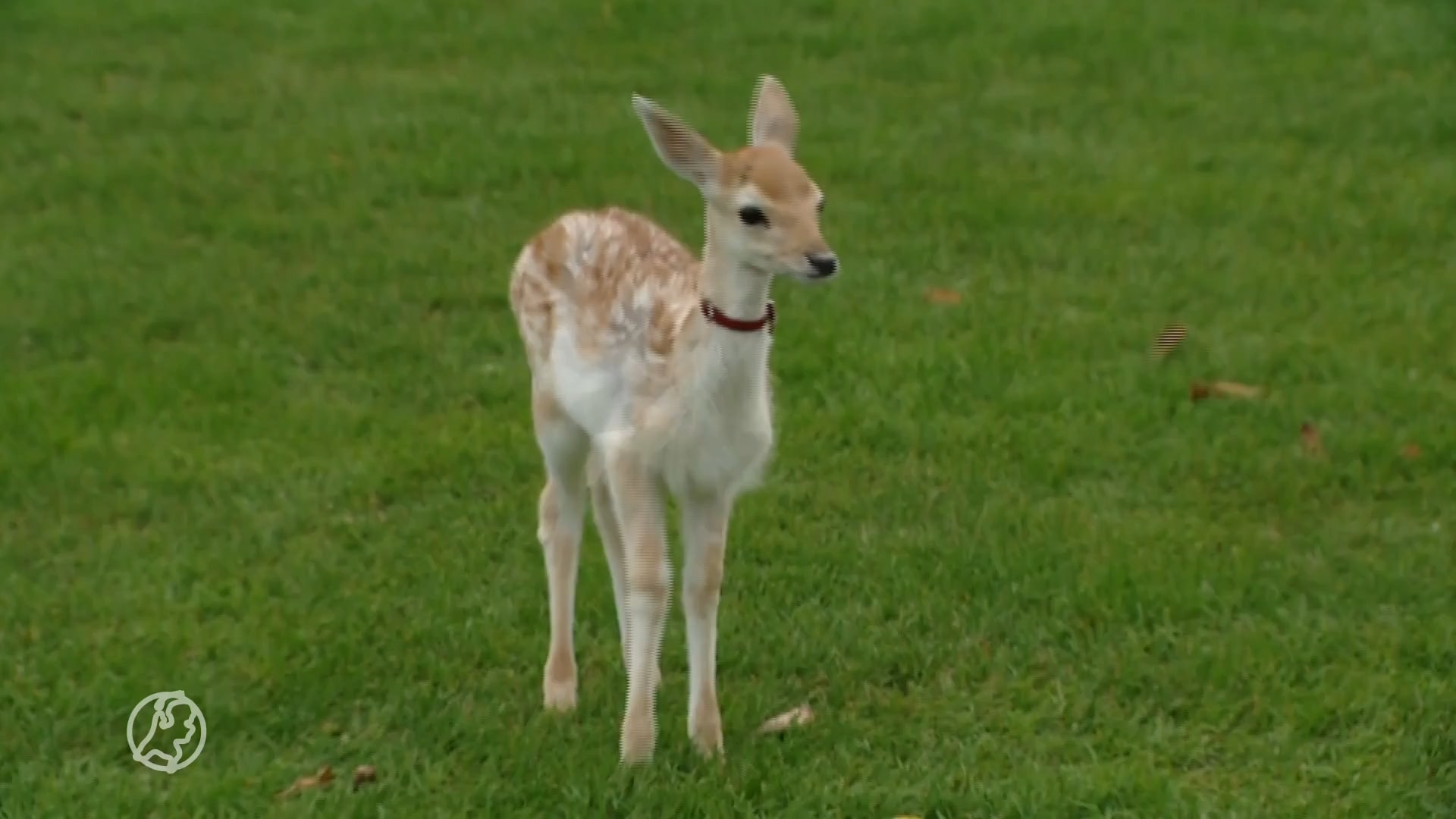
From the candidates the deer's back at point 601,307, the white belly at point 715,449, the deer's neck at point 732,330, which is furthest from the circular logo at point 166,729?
the deer's neck at point 732,330

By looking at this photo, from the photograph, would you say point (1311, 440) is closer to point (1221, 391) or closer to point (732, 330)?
point (1221, 391)

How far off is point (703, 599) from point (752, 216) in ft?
3.27

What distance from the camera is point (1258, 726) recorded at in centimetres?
470

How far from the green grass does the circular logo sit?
0.04 meters

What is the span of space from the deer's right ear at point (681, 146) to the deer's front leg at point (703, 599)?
77 centimetres

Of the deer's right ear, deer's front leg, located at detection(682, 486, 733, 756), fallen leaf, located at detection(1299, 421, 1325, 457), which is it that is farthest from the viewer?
fallen leaf, located at detection(1299, 421, 1325, 457)

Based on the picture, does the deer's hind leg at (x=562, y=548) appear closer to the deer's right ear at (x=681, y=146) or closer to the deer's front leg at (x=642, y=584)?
the deer's front leg at (x=642, y=584)

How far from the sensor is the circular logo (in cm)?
450

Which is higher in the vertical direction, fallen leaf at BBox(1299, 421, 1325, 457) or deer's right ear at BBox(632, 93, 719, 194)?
deer's right ear at BBox(632, 93, 719, 194)

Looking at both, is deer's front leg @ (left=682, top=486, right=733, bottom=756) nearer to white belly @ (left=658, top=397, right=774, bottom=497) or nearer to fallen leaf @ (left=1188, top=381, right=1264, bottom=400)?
white belly @ (left=658, top=397, right=774, bottom=497)

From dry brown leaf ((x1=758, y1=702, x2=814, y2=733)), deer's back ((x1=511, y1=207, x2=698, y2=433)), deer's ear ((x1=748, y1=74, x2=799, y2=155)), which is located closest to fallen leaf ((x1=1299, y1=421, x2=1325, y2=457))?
dry brown leaf ((x1=758, y1=702, x2=814, y2=733))

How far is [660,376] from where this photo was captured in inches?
163

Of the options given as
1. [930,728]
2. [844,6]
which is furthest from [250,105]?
[930,728]

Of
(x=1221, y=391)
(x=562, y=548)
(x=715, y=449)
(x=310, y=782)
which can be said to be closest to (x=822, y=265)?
(x=715, y=449)
